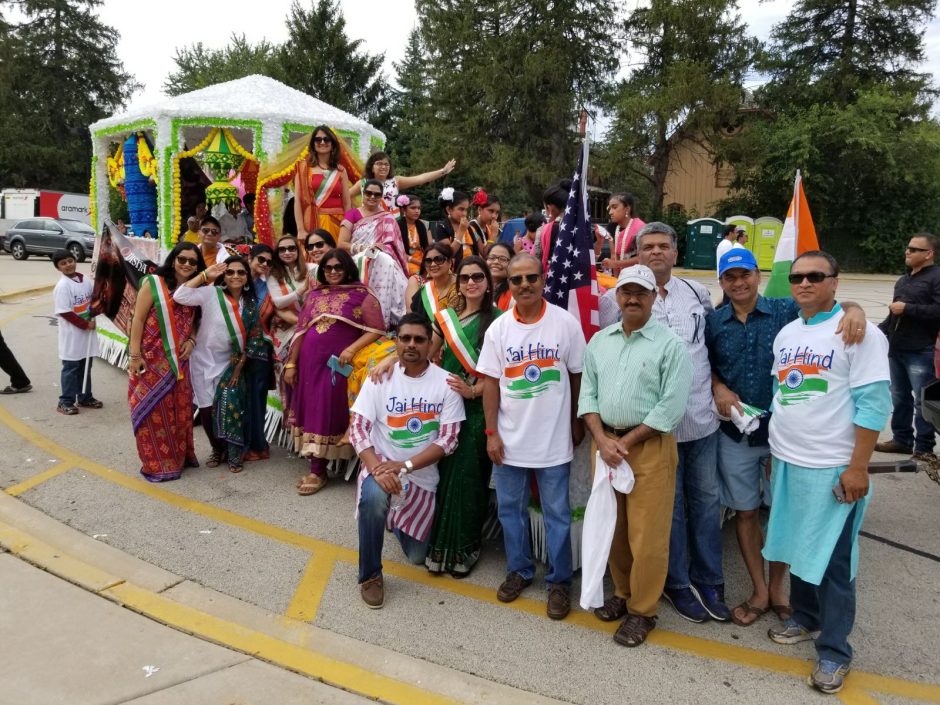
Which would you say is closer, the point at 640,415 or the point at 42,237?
the point at 640,415

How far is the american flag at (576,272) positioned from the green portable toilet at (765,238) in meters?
22.8

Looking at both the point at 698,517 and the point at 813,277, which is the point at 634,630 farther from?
the point at 813,277

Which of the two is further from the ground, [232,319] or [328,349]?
[232,319]

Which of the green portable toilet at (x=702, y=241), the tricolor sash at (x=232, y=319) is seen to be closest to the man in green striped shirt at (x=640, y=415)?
the tricolor sash at (x=232, y=319)

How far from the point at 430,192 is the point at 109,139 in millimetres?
19417

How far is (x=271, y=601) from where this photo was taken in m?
3.56

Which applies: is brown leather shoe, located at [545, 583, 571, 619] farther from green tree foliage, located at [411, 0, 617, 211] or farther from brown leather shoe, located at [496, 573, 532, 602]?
green tree foliage, located at [411, 0, 617, 211]

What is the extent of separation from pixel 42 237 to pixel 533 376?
26.5 m

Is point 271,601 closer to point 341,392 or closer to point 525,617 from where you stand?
point 525,617

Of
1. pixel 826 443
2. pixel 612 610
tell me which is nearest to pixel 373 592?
pixel 612 610

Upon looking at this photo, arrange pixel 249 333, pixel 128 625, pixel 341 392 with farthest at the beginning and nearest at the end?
pixel 249 333 → pixel 341 392 → pixel 128 625

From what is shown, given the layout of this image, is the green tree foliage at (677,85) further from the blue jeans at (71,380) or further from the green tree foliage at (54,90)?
the green tree foliage at (54,90)

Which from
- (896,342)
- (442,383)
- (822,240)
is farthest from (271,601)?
(822,240)

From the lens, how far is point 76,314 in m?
6.89
